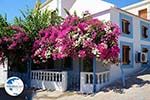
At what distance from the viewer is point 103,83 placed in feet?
52.7

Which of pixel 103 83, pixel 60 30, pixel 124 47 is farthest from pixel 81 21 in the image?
pixel 124 47

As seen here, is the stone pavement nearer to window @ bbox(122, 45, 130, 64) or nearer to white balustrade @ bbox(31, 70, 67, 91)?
white balustrade @ bbox(31, 70, 67, 91)

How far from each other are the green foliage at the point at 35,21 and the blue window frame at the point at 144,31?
676 cm

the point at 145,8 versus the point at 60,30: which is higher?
the point at 145,8

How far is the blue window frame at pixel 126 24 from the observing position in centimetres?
1936

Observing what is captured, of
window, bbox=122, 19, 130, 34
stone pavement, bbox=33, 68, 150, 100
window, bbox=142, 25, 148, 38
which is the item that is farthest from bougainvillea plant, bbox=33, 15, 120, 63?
window, bbox=142, 25, 148, 38

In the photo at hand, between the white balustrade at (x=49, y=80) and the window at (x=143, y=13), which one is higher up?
the window at (x=143, y=13)

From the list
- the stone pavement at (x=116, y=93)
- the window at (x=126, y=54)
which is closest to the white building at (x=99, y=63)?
the window at (x=126, y=54)

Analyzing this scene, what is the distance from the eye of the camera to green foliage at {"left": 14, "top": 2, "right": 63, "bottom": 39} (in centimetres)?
1852

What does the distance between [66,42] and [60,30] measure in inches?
56.0

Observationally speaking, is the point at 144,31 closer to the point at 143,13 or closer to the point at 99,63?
the point at 143,13

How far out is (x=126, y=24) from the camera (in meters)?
20.2

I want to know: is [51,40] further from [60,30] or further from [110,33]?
[110,33]
